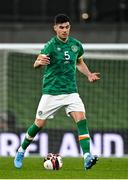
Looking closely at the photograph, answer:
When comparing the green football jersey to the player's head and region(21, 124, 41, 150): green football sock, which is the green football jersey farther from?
region(21, 124, 41, 150): green football sock

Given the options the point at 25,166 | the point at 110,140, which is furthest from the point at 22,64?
the point at 25,166

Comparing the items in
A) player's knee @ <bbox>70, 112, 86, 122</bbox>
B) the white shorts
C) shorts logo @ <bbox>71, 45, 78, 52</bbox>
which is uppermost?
shorts logo @ <bbox>71, 45, 78, 52</bbox>

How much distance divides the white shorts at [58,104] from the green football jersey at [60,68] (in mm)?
68

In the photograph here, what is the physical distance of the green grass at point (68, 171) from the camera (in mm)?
11234

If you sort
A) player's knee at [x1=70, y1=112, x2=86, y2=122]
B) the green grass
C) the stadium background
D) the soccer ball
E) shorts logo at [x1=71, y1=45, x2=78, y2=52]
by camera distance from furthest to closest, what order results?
the stadium background → the soccer ball → shorts logo at [x1=71, y1=45, x2=78, y2=52] → player's knee at [x1=70, y1=112, x2=86, y2=122] → the green grass

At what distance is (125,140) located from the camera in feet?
59.0

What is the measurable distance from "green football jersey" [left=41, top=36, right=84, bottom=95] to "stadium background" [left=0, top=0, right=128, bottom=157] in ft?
16.7

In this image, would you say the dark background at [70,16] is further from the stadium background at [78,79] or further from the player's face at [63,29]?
the player's face at [63,29]

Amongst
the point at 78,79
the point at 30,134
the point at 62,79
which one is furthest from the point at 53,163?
the point at 78,79

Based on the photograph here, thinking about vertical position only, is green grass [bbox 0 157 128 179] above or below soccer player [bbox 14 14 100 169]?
below

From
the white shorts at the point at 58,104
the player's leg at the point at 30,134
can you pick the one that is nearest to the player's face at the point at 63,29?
the white shorts at the point at 58,104

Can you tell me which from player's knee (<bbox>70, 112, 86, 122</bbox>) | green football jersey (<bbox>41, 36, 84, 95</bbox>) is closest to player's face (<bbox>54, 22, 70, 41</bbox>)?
green football jersey (<bbox>41, 36, 84, 95</bbox>)

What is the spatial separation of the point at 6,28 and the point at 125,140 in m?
6.05

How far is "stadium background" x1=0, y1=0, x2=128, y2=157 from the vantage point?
17891 mm
